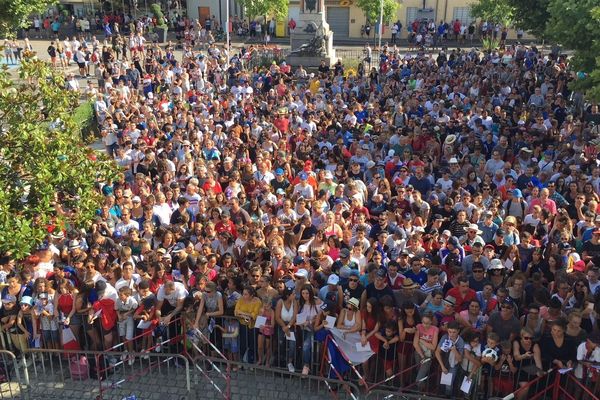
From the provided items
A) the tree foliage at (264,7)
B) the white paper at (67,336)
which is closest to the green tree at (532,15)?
the white paper at (67,336)

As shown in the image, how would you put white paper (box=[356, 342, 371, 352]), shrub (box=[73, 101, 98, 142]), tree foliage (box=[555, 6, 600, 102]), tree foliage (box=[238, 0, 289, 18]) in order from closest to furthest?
1. white paper (box=[356, 342, 371, 352])
2. tree foliage (box=[555, 6, 600, 102])
3. shrub (box=[73, 101, 98, 142])
4. tree foliage (box=[238, 0, 289, 18])

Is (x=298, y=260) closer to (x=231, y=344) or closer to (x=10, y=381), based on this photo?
(x=231, y=344)

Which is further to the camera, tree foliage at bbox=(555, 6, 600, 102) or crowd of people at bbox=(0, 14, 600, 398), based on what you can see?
tree foliage at bbox=(555, 6, 600, 102)

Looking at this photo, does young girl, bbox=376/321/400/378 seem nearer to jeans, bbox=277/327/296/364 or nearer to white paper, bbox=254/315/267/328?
jeans, bbox=277/327/296/364

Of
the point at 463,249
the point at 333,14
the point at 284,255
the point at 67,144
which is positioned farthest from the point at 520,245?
the point at 333,14

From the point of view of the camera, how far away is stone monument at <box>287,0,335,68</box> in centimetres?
2848

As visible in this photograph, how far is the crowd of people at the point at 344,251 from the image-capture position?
24.5 ft

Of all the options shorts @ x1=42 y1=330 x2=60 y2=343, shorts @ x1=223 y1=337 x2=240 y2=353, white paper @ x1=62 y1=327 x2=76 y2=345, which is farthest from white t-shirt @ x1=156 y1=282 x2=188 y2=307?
shorts @ x1=42 y1=330 x2=60 y2=343

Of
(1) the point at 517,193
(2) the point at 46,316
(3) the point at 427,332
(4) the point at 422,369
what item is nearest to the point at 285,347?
(4) the point at 422,369

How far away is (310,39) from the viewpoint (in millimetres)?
29359

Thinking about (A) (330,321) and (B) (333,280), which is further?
(B) (333,280)

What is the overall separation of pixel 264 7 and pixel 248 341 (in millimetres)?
31656

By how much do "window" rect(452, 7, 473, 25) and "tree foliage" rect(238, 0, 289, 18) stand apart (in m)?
12.8

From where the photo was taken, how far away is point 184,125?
1561 cm
